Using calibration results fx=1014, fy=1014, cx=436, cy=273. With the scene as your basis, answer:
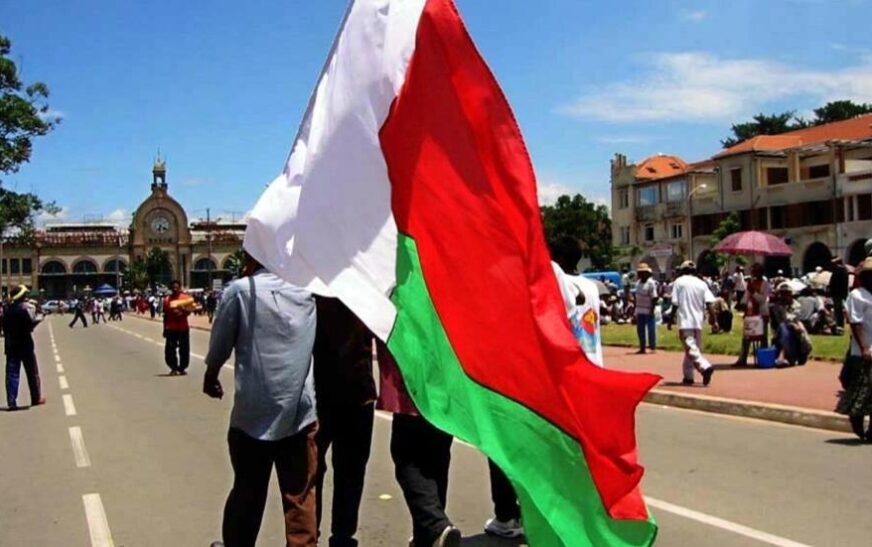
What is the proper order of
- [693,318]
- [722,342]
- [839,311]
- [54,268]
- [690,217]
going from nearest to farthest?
[693,318] → [722,342] → [839,311] → [690,217] → [54,268]

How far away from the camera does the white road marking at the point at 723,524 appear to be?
6.27m

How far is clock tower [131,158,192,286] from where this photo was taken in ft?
425

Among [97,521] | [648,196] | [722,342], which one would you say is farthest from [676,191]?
[97,521]

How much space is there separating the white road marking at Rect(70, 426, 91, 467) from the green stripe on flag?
6364 mm

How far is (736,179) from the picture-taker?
71.0 meters

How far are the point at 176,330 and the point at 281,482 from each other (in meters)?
15.2

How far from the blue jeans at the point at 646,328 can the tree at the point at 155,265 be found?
10584 centimetres

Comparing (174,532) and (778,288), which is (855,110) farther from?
(174,532)

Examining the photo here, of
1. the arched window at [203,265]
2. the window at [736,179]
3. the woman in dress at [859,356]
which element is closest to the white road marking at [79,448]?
the woman in dress at [859,356]

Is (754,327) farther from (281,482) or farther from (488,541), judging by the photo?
(281,482)

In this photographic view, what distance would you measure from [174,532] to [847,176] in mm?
60289

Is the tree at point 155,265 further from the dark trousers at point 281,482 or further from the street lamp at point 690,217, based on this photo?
the dark trousers at point 281,482

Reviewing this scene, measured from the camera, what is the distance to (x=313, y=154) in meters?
4.80

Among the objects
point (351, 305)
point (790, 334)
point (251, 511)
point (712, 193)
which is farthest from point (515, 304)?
point (712, 193)
